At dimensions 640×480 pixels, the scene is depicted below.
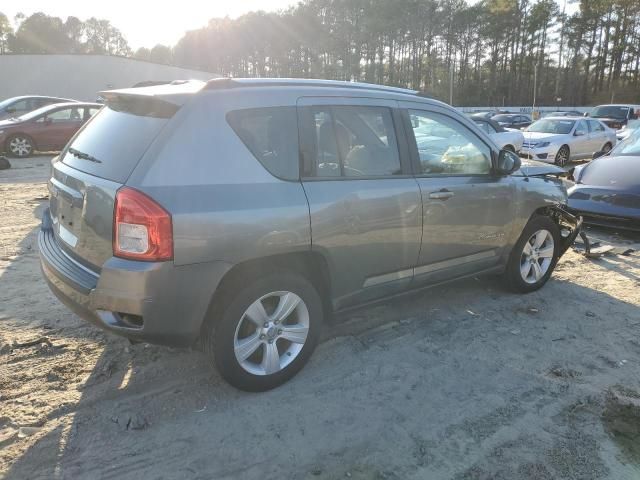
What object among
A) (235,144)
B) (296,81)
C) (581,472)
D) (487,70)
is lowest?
(581,472)

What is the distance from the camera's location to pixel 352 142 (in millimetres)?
3516

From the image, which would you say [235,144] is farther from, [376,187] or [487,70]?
[487,70]

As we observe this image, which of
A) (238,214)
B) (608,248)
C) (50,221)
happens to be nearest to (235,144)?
(238,214)

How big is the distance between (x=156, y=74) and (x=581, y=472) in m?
41.3

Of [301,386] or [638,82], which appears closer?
[301,386]

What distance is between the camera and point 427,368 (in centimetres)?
357

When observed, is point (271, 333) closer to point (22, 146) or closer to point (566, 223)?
point (566, 223)

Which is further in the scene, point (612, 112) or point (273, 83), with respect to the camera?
point (612, 112)

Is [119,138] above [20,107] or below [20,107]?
below

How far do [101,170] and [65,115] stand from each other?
522 inches

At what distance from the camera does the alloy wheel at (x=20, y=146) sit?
1388 centimetres

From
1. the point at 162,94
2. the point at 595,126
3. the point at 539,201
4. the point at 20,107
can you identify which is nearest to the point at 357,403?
the point at 162,94

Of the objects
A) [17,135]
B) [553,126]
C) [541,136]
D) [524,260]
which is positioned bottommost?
[524,260]

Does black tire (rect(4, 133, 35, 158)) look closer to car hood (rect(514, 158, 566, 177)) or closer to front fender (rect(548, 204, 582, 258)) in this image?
car hood (rect(514, 158, 566, 177))
